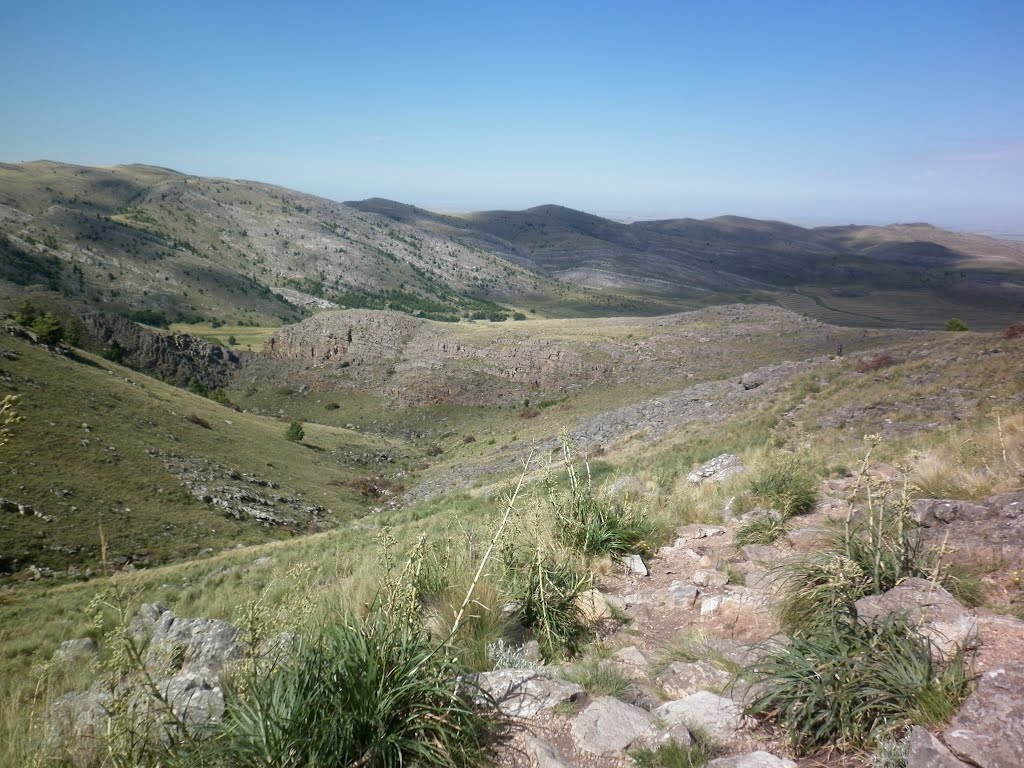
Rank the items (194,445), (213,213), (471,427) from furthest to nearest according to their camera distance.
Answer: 1. (213,213)
2. (471,427)
3. (194,445)

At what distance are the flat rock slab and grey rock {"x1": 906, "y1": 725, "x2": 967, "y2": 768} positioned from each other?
67 millimetres

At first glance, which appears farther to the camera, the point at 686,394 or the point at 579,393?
the point at 579,393

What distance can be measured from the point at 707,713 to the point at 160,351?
176 ft

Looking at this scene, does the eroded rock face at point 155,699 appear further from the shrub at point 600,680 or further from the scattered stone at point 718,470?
the scattered stone at point 718,470

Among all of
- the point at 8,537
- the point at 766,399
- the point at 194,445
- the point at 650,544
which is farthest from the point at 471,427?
the point at 650,544

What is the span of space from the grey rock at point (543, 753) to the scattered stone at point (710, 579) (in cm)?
284

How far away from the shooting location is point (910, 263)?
176250mm

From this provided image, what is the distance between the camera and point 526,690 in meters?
3.43

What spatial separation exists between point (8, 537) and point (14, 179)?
136m

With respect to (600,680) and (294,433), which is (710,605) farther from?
(294,433)

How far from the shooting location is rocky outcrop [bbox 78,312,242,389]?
45.4 meters

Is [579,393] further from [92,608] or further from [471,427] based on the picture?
[92,608]

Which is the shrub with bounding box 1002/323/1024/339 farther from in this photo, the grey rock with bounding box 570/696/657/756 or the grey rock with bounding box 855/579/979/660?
the grey rock with bounding box 570/696/657/756

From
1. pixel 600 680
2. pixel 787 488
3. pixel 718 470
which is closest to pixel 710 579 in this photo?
pixel 600 680
